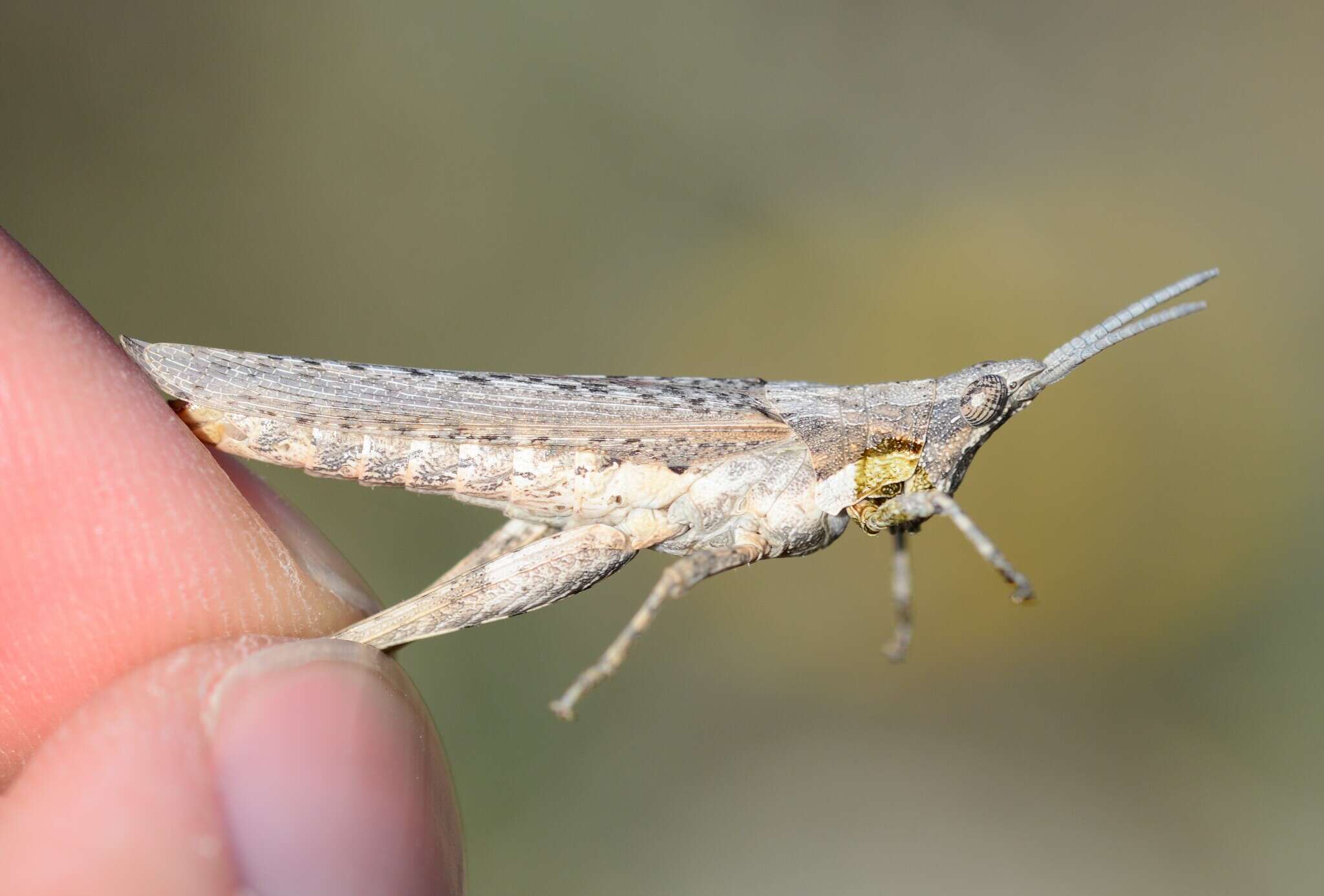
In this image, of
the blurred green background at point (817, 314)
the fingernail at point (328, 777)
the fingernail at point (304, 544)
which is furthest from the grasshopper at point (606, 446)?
the blurred green background at point (817, 314)

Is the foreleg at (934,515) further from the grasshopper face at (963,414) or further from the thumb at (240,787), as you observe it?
the thumb at (240,787)

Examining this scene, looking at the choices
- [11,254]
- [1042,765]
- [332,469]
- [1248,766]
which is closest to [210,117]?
[11,254]

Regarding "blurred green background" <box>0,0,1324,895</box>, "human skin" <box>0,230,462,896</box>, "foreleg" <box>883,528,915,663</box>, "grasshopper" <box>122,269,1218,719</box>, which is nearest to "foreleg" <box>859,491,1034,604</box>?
"grasshopper" <box>122,269,1218,719</box>

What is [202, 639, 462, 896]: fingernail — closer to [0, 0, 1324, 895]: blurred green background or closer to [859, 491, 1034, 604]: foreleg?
[859, 491, 1034, 604]: foreleg

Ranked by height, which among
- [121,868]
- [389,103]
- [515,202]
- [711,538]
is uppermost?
[389,103]

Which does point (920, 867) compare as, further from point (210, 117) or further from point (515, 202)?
point (210, 117)
